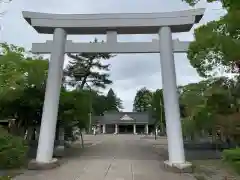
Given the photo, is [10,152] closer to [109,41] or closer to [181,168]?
[109,41]

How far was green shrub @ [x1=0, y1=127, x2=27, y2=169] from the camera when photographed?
356 inches

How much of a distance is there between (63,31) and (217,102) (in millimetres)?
5796

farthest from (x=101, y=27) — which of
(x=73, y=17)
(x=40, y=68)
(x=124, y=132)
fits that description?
(x=124, y=132)

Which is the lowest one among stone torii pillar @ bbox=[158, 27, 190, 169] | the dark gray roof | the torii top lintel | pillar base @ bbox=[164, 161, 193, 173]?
pillar base @ bbox=[164, 161, 193, 173]

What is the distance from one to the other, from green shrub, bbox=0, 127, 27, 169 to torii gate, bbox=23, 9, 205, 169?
788 mm

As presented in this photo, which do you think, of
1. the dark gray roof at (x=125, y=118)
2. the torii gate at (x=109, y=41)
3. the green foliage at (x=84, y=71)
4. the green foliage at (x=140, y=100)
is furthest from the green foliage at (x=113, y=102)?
the torii gate at (x=109, y=41)

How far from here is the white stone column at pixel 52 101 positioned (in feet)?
31.4

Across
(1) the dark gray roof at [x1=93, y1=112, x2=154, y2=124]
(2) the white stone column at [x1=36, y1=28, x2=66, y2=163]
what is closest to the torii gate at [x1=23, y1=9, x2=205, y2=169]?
(2) the white stone column at [x1=36, y1=28, x2=66, y2=163]

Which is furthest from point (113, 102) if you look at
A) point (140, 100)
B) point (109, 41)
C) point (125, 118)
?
point (109, 41)

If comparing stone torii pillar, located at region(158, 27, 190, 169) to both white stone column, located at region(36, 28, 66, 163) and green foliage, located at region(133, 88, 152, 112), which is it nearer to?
white stone column, located at region(36, 28, 66, 163)

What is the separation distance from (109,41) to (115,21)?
0.73 m

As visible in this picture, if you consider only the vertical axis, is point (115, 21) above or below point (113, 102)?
below

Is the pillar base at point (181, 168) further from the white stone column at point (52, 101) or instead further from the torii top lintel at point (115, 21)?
the torii top lintel at point (115, 21)

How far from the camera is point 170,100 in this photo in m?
9.75
